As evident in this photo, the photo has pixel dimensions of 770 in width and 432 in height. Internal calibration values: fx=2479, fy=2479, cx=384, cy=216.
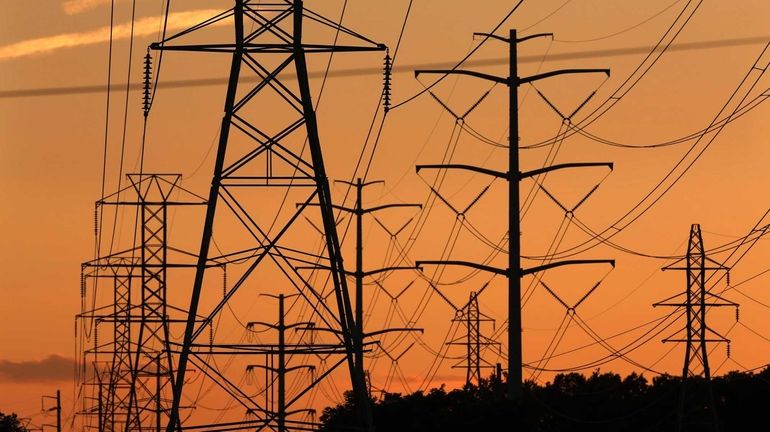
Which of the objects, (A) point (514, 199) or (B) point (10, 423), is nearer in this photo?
(A) point (514, 199)

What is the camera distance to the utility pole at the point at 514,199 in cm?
6631

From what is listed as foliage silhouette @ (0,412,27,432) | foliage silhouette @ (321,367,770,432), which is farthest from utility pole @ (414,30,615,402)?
foliage silhouette @ (0,412,27,432)

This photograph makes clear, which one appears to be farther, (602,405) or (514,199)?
(602,405)

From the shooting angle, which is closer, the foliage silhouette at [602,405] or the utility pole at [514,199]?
the utility pole at [514,199]

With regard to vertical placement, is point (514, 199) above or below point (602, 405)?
below

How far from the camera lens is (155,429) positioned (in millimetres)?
98312

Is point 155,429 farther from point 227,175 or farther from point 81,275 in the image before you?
point 227,175

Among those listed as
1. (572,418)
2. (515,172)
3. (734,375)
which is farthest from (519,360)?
(734,375)

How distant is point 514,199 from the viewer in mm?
68375

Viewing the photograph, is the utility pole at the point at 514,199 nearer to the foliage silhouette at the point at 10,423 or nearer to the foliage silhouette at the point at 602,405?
the foliage silhouette at the point at 602,405

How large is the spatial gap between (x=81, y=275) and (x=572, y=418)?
32416mm

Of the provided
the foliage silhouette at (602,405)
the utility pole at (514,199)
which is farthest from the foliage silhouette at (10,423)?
the utility pole at (514,199)

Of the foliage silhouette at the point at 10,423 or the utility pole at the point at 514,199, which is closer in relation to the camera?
the utility pole at the point at 514,199

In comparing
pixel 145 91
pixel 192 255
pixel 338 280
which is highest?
pixel 192 255
